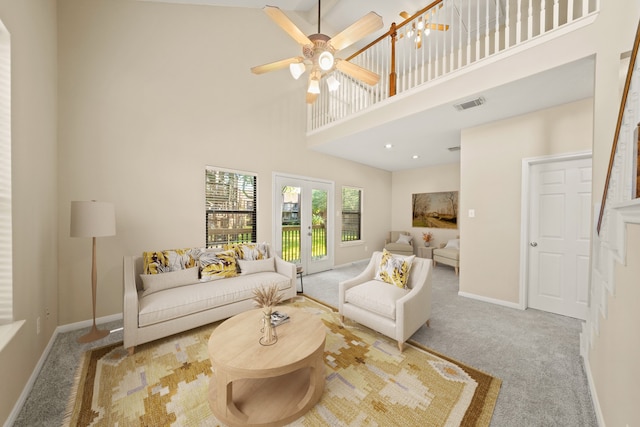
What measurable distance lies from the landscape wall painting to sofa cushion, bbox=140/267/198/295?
18.8 ft

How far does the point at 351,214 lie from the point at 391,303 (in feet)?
12.5

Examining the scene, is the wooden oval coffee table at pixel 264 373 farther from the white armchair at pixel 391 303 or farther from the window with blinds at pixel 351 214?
the window with blinds at pixel 351 214

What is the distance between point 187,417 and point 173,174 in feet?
9.20

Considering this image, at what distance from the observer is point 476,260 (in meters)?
3.56

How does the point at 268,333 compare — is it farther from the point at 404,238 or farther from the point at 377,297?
the point at 404,238

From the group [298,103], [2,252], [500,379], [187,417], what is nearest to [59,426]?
[187,417]

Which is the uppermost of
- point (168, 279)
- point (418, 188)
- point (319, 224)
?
point (418, 188)

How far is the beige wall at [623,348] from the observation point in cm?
102

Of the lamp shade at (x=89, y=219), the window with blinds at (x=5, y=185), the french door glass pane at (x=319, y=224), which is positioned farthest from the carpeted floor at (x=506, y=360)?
the french door glass pane at (x=319, y=224)

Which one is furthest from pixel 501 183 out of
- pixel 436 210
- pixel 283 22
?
pixel 283 22

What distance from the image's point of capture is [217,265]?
9.92 ft

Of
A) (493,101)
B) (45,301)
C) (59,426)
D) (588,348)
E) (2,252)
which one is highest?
(493,101)

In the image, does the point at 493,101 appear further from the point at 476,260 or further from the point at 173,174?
the point at 173,174

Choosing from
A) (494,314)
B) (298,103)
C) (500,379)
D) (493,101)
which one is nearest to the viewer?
(500,379)
